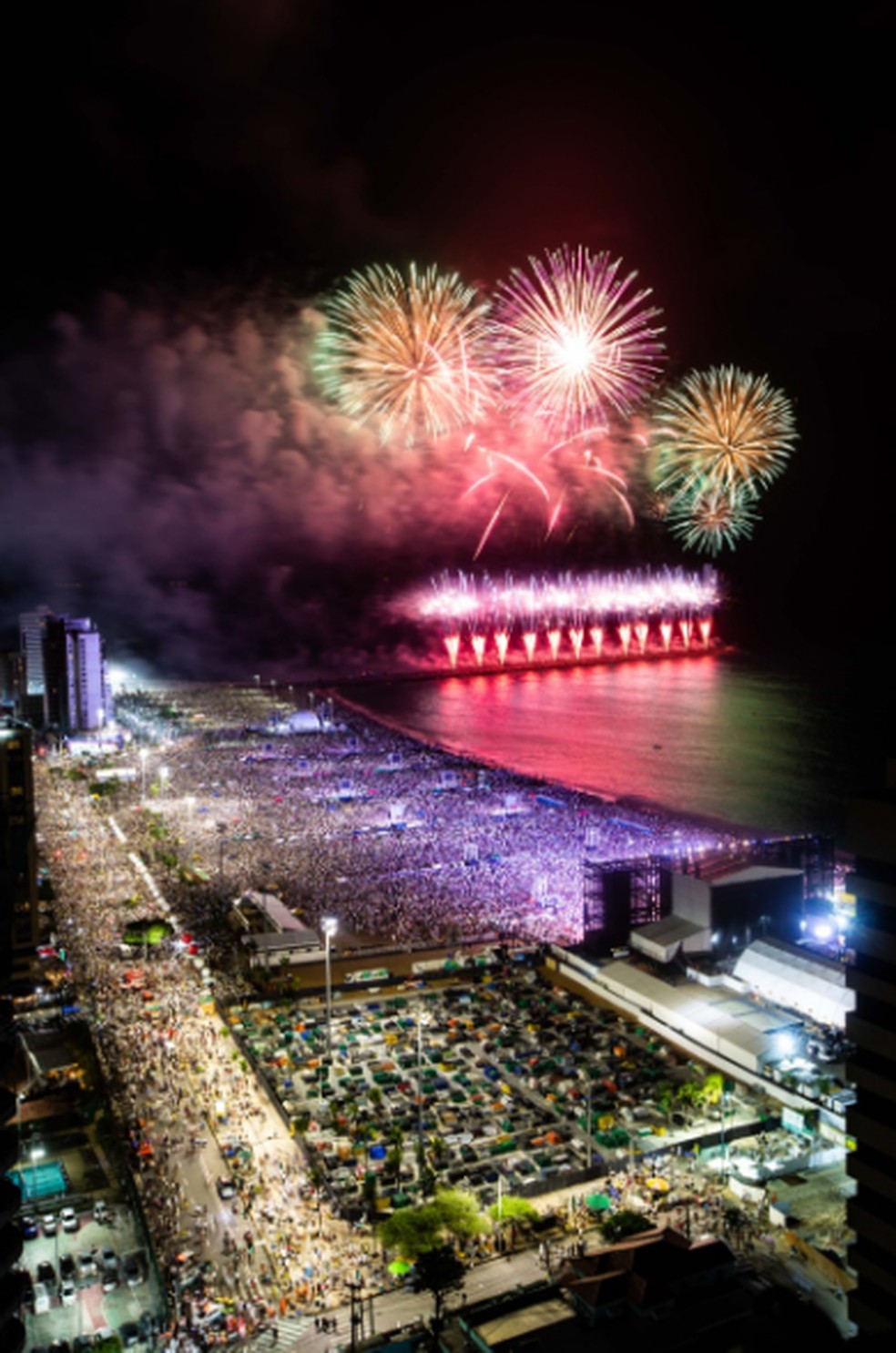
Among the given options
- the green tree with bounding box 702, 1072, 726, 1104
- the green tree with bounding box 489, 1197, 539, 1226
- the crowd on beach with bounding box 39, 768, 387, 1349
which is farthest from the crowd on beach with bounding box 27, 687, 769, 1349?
the green tree with bounding box 702, 1072, 726, 1104

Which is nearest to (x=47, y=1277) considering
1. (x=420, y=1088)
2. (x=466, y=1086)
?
(x=420, y=1088)

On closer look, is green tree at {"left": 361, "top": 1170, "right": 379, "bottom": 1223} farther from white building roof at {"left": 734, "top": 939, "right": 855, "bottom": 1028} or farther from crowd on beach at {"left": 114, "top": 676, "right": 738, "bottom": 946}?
crowd on beach at {"left": 114, "top": 676, "right": 738, "bottom": 946}

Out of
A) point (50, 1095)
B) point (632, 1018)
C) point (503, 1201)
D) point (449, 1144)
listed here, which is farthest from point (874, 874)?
point (50, 1095)

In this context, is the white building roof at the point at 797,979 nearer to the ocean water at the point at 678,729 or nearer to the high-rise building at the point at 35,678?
the ocean water at the point at 678,729

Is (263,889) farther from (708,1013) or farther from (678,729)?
(678,729)

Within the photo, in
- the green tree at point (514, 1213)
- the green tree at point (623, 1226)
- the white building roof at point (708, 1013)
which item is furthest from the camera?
the white building roof at point (708, 1013)

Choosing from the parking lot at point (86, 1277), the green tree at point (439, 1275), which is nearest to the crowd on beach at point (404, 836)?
the parking lot at point (86, 1277)
